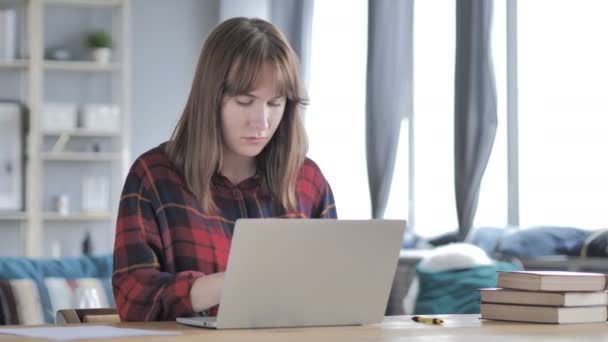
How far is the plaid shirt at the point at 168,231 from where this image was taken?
7.07 feet

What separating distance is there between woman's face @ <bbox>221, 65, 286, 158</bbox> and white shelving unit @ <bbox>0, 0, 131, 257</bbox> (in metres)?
4.17

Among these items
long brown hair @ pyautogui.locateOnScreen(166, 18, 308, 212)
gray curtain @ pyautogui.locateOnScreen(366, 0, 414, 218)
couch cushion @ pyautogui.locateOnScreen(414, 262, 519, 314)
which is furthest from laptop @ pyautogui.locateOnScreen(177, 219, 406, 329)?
gray curtain @ pyautogui.locateOnScreen(366, 0, 414, 218)

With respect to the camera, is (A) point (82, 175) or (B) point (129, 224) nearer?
(B) point (129, 224)

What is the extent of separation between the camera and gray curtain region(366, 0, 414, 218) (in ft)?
17.0

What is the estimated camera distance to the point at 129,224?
2240mm

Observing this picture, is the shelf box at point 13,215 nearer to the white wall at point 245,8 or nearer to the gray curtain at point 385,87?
the white wall at point 245,8

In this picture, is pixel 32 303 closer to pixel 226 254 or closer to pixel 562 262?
pixel 226 254

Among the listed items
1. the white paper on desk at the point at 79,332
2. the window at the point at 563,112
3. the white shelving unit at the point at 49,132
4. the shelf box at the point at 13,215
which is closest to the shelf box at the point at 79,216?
the white shelving unit at the point at 49,132

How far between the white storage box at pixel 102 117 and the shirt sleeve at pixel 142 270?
4177 millimetres

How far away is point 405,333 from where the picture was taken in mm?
1898

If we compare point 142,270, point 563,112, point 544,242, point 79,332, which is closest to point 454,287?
point 544,242

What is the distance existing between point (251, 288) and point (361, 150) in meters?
3.99

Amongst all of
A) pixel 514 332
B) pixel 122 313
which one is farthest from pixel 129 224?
pixel 514 332

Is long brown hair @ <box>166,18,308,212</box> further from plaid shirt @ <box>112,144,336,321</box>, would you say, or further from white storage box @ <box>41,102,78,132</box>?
white storage box @ <box>41,102,78,132</box>
